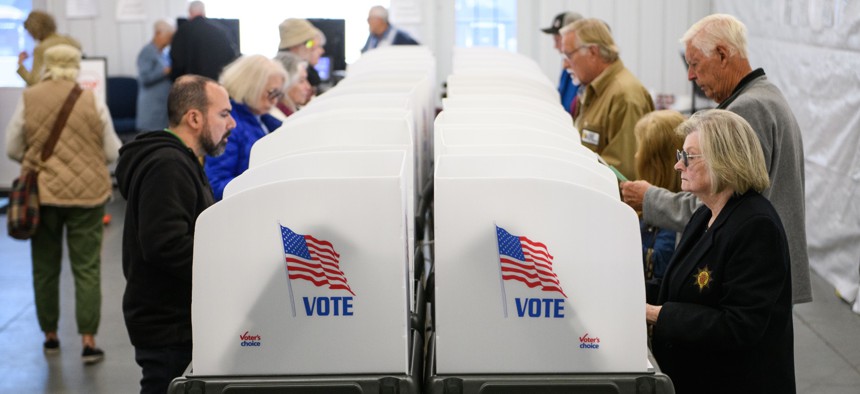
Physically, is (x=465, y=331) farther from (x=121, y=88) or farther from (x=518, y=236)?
(x=121, y=88)

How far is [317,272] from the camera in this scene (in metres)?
2.28

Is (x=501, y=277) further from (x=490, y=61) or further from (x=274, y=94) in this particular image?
(x=490, y=61)

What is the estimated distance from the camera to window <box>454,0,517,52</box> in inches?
474

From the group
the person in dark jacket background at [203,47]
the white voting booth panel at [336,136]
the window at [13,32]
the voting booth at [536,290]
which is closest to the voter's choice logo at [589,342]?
the voting booth at [536,290]

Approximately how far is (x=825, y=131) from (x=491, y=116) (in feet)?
15.6

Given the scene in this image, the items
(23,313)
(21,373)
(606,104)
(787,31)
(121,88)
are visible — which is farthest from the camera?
(121,88)

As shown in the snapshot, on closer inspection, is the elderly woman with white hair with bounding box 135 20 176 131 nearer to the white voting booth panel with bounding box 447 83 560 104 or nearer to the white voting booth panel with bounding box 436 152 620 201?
the white voting booth panel with bounding box 447 83 560 104

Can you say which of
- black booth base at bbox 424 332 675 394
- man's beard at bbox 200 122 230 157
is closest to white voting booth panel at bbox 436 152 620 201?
black booth base at bbox 424 332 675 394

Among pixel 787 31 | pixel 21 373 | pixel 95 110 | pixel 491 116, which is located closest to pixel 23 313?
pixel 21 373

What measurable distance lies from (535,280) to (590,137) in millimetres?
2717

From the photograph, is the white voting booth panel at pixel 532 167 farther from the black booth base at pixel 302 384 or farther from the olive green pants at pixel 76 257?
the olive green pants at pixel 76 257

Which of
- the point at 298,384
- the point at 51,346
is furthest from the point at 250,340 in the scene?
the point at 51,346

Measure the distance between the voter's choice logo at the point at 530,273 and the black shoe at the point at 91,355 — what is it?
400 cm

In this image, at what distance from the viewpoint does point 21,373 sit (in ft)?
18.2
